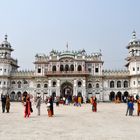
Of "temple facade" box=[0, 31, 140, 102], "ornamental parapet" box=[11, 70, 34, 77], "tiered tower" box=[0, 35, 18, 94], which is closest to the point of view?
"temple facade" box=[0, 31, 140, 102]

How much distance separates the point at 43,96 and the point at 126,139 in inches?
1910

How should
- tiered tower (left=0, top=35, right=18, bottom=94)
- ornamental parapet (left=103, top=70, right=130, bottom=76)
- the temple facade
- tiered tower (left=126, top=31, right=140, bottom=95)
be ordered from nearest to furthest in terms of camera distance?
1. tiered tower (left=126, top=31, right=140, bottom=95)
2. the temple facade
3. ornamental parapet (left=103, top=70, right=130, bottom=76)
4. tiered tower (left=0, top=35, right=18, bottom=94)

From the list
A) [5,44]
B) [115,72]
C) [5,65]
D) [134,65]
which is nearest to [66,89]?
[115,72]

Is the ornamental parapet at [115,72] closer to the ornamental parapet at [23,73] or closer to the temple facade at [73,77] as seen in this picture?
the temple facade at [73,77]

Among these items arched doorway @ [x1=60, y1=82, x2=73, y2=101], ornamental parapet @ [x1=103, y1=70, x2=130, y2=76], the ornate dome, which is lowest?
arched doorway @ [x1=60, y1=82, x2=73, y2=101]

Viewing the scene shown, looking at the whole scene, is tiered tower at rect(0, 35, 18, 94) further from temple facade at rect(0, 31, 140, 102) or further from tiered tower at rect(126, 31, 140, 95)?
tiered tower at rect(126, 31, 140, 95)

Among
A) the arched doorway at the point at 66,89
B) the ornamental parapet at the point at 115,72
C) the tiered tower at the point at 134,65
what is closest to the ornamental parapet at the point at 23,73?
the arched doorway at the point at 66,89

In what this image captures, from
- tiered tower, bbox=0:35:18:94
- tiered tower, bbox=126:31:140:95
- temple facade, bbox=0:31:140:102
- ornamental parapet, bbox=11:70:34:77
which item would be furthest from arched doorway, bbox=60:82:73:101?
tiered tower, bbox=126:31:140:95

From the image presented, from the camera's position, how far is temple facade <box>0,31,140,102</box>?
180 ft

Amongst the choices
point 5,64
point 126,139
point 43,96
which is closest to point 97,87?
point 43,96

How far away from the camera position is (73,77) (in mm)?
55031

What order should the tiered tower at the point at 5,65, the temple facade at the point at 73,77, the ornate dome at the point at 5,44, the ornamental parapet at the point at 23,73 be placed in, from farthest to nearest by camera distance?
the ornate dome at the point at 5,44
the ornamental parapet at the point at 23,73
the tiered tower at the point at 5,65
the temple facade at the point at 73,77

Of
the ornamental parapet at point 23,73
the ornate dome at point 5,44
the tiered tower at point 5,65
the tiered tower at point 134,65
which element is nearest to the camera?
the tiered tower at point 134,65

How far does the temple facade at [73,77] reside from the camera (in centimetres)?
5488
